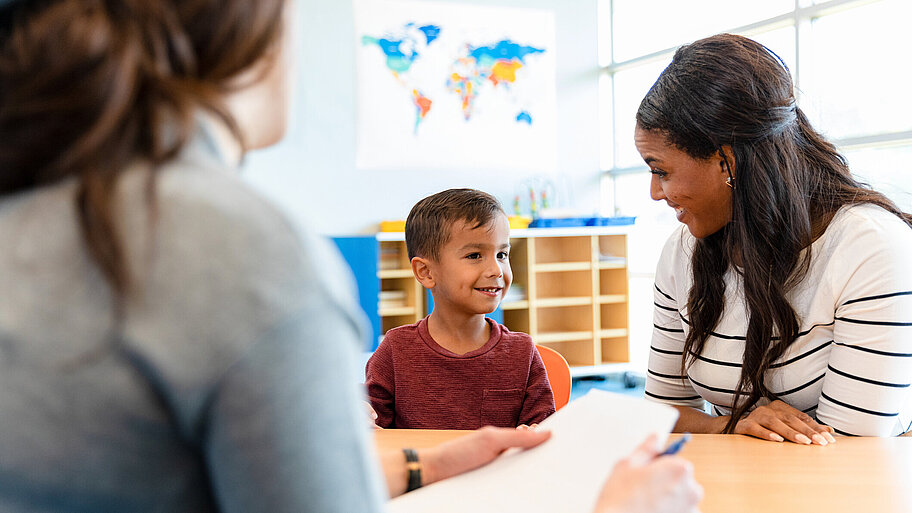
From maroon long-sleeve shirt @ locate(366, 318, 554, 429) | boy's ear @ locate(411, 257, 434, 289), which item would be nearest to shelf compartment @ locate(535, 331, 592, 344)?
boy's ear @ locate(411, 257, 434, 289)

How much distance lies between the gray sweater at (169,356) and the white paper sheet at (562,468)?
0.41m

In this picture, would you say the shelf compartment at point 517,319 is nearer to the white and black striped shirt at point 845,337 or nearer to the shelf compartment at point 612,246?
the shelf compartment at point 612,246

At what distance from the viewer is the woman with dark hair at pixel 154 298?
0.39m

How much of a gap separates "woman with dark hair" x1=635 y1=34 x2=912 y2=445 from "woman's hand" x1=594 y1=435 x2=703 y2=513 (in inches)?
28.5

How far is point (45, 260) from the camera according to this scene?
40 cm

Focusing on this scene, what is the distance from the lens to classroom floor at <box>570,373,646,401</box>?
17.5ft

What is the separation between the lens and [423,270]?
2.01 metres

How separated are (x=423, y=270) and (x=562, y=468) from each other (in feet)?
4.01

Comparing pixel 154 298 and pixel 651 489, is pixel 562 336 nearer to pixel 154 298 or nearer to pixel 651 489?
pixel 651 489

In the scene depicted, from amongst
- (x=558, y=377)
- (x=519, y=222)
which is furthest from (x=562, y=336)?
(x=558, y=377)

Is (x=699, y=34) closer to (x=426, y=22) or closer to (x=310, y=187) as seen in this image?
(x=426, y=22)

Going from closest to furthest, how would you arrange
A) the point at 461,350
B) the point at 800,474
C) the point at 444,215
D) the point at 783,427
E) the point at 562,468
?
1. the point at 562,468
2. the point at 800,474
3. the point at 783,427
4. the point at 461,350
5. the point at 444,215

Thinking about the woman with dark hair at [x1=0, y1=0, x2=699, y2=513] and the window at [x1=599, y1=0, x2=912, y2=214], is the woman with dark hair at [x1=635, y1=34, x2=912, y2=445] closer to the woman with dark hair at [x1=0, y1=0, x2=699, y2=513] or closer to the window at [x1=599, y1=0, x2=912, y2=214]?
the woman with dark hair at [x1=0, y1=0, x2=699, y2=513]

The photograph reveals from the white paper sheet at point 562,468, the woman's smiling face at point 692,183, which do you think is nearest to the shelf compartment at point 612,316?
the woman's smiling face at point 692,183
